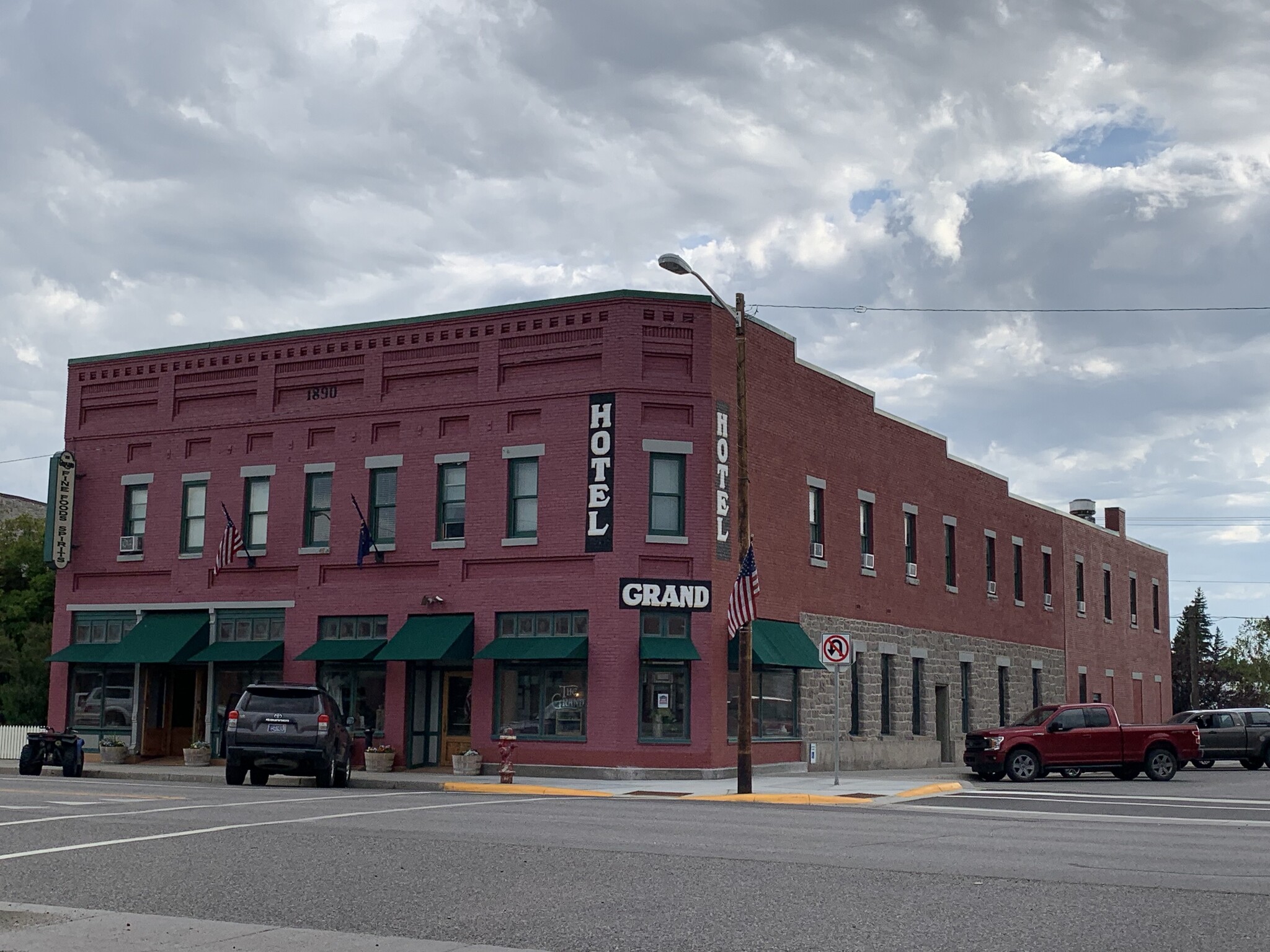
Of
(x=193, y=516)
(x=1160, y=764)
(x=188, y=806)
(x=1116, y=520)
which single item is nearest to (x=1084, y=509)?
(x=1116, y=520)

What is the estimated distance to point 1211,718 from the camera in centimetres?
4050

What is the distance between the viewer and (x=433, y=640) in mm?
31500

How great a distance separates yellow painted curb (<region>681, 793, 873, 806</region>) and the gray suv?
680cm

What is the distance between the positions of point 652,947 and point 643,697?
832 inches

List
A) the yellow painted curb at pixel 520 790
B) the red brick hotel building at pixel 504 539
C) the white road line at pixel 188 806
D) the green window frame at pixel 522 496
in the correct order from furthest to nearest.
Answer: the green window frame at pixel 522 496 → the red brick hotel building at pixel 504 539 → the yellow painted curb at pixel 520 790 → the white road line at pixel 188 806

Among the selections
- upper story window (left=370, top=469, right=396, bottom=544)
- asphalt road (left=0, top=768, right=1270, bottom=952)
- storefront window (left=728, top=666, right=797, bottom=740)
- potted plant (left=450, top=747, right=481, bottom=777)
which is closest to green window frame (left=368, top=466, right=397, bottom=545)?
upper story window (left=370, top=469, right=396, bottom=544)

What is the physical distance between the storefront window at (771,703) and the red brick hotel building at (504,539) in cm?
9

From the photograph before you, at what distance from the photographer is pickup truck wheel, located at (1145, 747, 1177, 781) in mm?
31531

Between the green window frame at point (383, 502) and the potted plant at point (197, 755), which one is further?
the potted plant at point (197, 755)

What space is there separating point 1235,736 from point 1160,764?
399 inches

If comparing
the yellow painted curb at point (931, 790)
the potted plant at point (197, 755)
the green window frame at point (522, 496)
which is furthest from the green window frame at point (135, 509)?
the yellow painted curb at point (931, 790)

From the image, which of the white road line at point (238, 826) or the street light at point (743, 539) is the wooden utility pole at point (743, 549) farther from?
the white road line at point (238, 826)

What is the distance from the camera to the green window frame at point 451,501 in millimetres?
32750

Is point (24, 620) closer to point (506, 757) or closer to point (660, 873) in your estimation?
point (506, 757)
